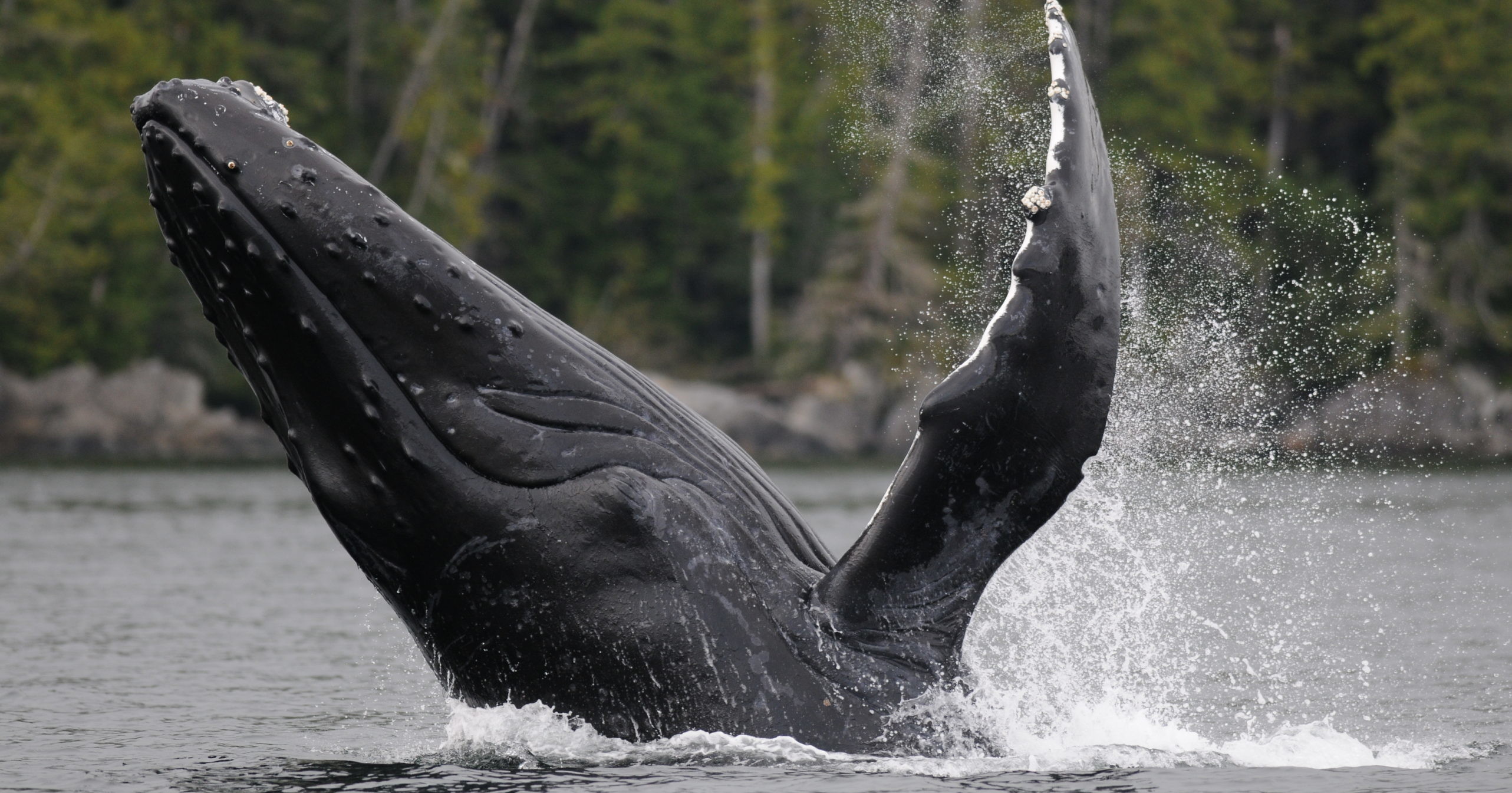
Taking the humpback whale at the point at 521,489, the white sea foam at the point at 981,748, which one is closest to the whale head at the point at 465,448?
the humpback whale at the point at 521,489

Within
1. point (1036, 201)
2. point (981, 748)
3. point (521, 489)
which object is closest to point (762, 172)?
point (981, 748)

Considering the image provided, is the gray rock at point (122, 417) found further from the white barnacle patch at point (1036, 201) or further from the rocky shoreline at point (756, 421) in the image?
the white barnacle patch at point (1036, 201)

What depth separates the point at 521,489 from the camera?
7.57 m

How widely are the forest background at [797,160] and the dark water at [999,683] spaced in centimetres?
2369

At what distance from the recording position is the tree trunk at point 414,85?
6306 cm

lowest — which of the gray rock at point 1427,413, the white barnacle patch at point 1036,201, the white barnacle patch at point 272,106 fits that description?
the white barnacle patch at point 1036,201

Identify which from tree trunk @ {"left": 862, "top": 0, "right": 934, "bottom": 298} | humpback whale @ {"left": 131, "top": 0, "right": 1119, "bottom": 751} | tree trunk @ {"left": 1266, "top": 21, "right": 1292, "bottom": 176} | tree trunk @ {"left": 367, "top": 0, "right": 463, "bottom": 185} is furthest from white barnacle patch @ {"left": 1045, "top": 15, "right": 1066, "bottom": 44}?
tree trunk @ {"left": 367, "top": 0, "right": 463, "bottom": 185}

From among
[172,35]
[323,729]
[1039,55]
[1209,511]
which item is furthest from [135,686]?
[172,35]

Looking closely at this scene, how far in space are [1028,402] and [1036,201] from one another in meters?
0.74

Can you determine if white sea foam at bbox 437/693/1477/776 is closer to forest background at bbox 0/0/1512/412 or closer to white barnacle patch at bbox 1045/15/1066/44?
white barnacle patch at bbox 1045/15/1066/44

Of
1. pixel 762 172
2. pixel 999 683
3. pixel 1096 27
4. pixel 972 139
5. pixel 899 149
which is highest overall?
pixel 1096 27

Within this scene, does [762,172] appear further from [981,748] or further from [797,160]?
[981,748]

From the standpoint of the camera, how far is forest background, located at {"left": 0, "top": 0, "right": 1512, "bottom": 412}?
49.4 m

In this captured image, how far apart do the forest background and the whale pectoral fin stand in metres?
34.8
